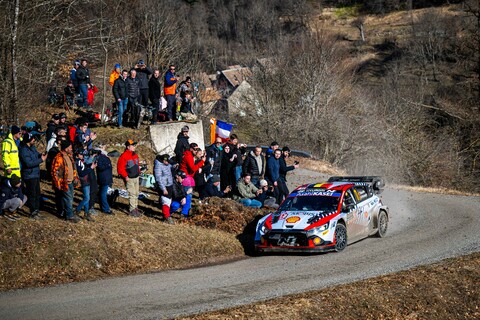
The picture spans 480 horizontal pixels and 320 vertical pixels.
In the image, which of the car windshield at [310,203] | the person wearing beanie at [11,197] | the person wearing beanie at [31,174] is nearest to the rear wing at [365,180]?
the car windshield at [310,203]

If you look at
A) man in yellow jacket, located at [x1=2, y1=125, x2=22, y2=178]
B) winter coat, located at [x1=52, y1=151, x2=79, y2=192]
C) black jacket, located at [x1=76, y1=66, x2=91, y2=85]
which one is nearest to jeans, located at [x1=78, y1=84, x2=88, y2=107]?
black jacket, located at [x1=76, y1=66, x2=91, y2=85]

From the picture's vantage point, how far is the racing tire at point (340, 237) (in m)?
16.6

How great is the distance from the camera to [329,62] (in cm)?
4462

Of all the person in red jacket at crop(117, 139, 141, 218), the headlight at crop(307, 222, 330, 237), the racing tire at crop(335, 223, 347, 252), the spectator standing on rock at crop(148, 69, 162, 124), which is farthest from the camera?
the spectator standing on rock at crop(148, 69, 162, 124)

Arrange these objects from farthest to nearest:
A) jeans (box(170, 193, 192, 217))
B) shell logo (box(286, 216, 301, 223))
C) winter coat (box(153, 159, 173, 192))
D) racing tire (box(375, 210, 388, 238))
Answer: racing tire (box(375, 210, 388, 238)), jeans (box(170, 193, 192, 217)), winter coat (box(153, 159, 173, 192)), shell logo (box(286, 216, 301, 223))

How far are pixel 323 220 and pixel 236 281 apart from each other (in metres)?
3.49

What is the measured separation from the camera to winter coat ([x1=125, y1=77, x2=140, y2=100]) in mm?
23984

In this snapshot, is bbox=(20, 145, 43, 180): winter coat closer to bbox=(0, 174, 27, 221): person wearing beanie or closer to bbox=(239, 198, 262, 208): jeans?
bbox=(0, 174, 27, 221): person wearing beanie

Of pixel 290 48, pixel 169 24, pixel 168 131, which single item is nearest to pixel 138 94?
pixel 168 131

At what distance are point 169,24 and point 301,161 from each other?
15.7 meters

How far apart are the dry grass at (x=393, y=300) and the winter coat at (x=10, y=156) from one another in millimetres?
6711

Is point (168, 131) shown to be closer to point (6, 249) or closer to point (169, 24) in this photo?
point (6, 249)

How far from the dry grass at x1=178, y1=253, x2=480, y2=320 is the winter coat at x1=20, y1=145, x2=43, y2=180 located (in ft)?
20.9

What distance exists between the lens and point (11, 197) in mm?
15234
